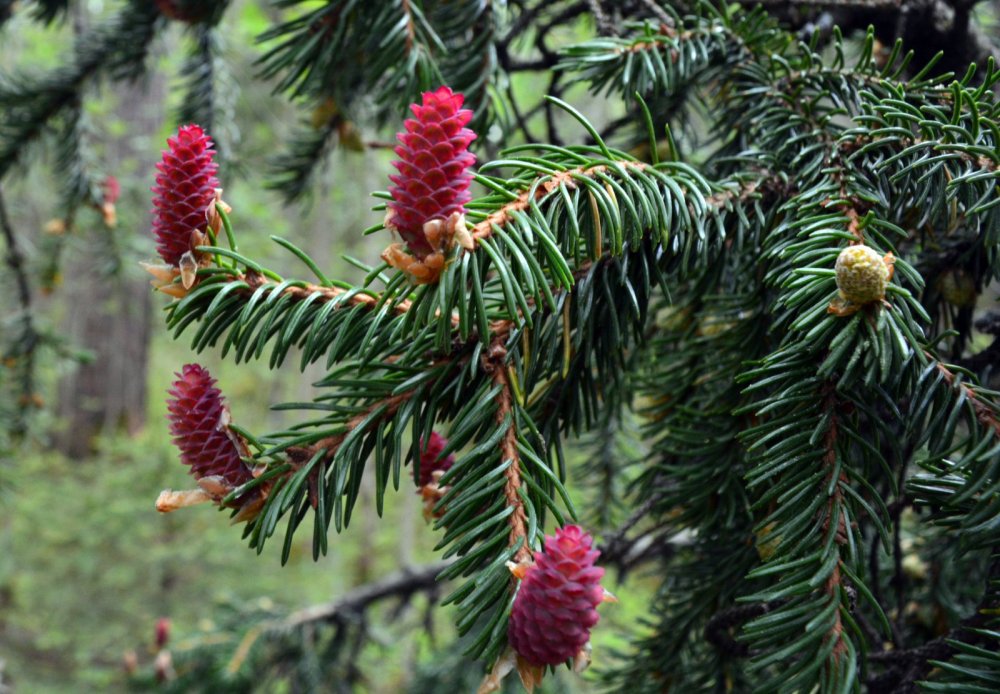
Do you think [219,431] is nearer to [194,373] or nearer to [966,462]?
[194,373]

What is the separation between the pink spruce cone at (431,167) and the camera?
438 millimetres

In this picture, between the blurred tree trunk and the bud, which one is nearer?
the bud

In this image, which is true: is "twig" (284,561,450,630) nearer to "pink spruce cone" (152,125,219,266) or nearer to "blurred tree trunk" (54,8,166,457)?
"pink spruce cone" (152,125,219,266)

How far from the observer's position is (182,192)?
1.70 feet

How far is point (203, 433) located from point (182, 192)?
0.54ft

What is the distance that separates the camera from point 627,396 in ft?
2.77

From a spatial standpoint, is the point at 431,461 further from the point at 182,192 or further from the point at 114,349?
the point at 114,349

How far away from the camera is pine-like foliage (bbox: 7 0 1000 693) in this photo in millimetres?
454

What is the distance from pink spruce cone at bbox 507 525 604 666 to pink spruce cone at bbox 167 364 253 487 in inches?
8.7

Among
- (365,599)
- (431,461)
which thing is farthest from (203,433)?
(365,599)

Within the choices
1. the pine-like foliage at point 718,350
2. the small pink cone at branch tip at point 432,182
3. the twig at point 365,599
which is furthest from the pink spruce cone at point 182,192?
the twig at point 365,599

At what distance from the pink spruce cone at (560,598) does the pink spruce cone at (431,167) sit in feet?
0.64

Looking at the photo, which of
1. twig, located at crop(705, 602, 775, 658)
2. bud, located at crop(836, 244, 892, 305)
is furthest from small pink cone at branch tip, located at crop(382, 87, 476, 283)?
twig, located at crop(705, 602, 775, 658)

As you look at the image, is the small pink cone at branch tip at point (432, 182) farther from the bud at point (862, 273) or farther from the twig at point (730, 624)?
the twig at point (730, 624)
